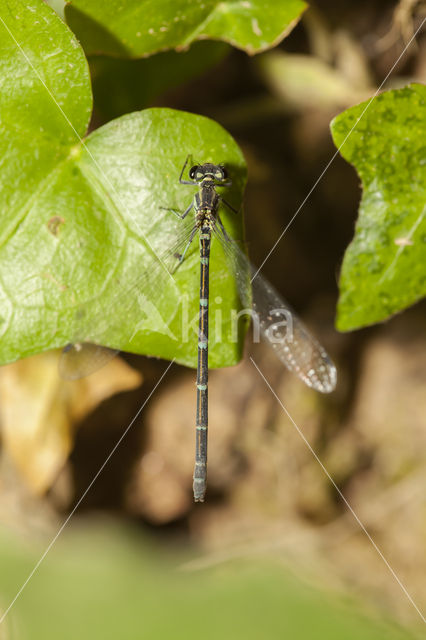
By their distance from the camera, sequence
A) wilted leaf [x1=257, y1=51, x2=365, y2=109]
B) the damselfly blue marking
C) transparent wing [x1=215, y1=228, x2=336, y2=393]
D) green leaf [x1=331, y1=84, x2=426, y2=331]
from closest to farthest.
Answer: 1. green leaf [x1=331, y1=84, x2=426, y2=331]
2. the damselfly blue marking
3. transparent wing [x1=215, y1=228, x2=336, y2=393]
4. wilted leaf [x1=257, y1=51, x2=365, y2=109]

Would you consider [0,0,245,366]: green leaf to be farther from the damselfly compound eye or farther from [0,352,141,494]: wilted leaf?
[0,352,141,494]: wilted leaf

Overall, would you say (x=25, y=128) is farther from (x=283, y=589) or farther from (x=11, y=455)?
(x=283, y=589)

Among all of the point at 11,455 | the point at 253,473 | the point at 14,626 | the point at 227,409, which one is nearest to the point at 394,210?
the point at 227,409

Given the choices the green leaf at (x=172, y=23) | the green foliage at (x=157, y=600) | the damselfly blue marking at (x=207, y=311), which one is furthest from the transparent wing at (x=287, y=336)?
the green foliage at (x=157, y=600)

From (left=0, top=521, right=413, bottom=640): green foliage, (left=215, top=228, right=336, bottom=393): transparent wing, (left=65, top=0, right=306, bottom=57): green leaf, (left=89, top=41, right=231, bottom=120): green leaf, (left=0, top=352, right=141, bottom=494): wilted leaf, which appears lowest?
(left=0, top=521, right=413, bottom=640): green foliage

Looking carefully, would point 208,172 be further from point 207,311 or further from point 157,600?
point 157,600

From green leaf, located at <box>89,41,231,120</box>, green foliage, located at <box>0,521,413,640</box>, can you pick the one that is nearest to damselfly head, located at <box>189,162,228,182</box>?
green leaf, located at <box>89,41,231,120</box>

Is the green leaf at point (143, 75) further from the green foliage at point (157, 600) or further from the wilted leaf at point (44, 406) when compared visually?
the green foliage at point (157, 600)

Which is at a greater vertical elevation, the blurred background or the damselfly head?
the damselfly head
